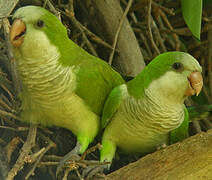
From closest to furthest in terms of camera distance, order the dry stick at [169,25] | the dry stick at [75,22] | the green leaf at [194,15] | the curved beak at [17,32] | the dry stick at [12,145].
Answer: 1. the curved beak at [17,32]
2. the dry stick at [12,145]
3. the green leaf at [194,15]
4. the dry stick at [75,22]
5. the dry stick at [169,25]

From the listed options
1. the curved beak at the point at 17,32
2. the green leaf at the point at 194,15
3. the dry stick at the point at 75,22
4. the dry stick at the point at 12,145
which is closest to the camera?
the curved beak at the point at 17,32

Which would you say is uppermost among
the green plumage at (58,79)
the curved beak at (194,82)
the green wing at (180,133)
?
the green plumage at (58,79)

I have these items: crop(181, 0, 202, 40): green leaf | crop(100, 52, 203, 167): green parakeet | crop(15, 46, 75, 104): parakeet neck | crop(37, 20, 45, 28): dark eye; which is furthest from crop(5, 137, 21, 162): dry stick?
crop(181, 0, 202, 40): green leaf

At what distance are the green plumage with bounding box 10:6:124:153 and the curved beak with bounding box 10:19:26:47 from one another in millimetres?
11

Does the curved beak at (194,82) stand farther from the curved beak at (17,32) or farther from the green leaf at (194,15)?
the curved beak at (17,32)

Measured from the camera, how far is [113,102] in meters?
1.08

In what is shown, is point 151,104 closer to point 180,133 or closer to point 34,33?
point 180,133

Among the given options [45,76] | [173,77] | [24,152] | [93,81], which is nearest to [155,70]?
[173,77]

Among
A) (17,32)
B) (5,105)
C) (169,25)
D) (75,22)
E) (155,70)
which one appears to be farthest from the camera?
(169,25)

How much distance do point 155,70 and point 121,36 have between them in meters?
0.41

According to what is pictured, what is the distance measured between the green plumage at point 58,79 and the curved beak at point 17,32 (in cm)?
1

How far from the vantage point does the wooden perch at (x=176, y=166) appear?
3.24 ft

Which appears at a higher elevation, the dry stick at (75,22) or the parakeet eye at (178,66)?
the dry stick at (75,22)

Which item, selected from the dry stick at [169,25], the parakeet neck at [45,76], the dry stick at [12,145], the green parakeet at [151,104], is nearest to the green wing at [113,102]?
the green parakeet at [151,104]
